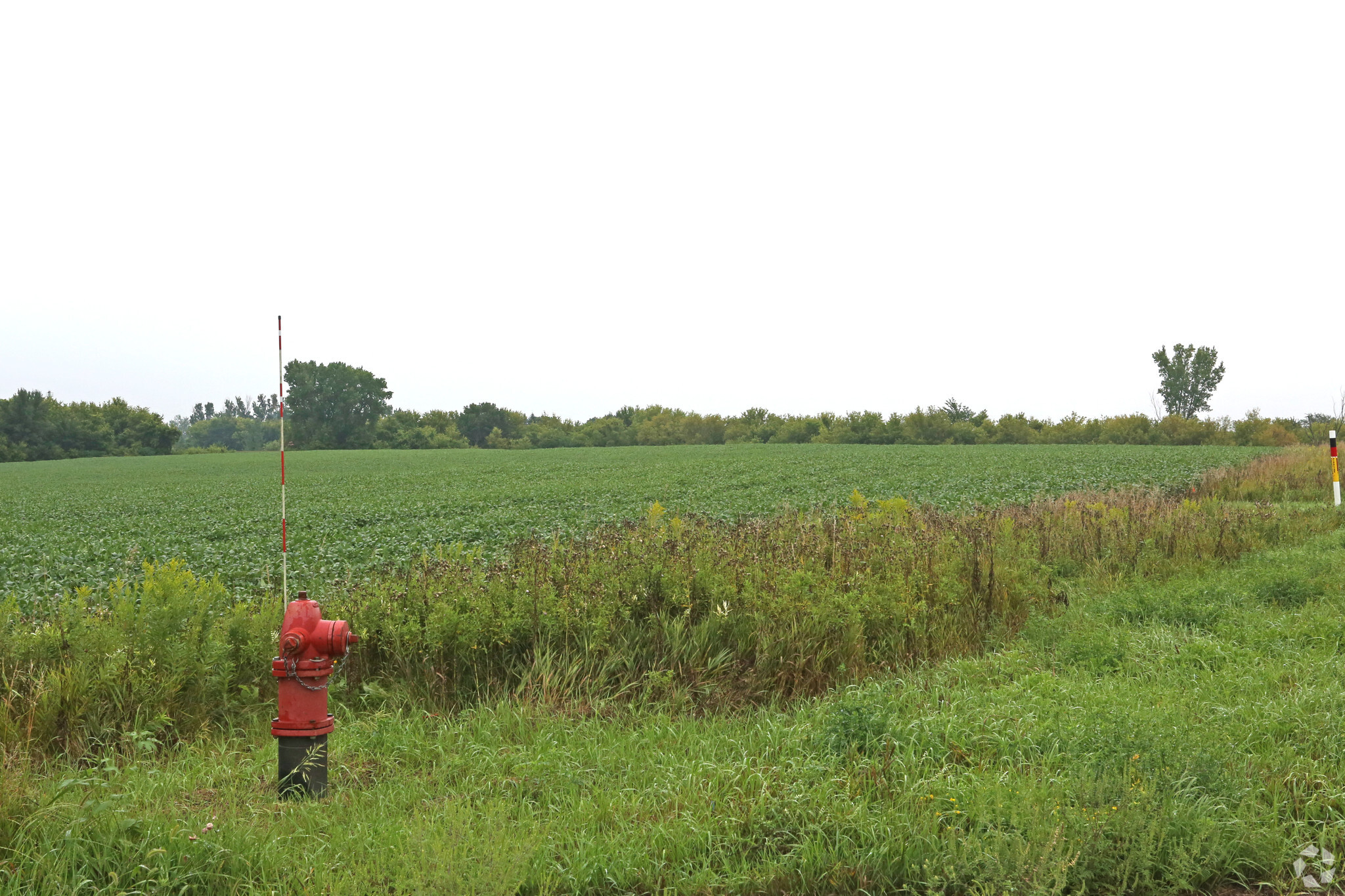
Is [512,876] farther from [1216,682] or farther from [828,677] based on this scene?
[1216,682]

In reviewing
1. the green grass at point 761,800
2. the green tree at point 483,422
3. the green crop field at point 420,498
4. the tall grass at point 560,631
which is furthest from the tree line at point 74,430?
the green grass at point 761,800

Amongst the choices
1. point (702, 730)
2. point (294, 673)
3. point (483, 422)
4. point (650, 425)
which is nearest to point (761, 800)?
point (702, 730)

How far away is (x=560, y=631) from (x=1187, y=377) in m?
107

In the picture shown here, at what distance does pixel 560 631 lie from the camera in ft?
20.9

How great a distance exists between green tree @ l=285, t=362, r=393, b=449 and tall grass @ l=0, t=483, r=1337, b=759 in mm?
91943

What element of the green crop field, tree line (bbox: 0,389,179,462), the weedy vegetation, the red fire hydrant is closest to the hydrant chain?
the red fire hydrant

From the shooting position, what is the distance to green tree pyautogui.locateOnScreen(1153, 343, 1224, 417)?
92.9 meters

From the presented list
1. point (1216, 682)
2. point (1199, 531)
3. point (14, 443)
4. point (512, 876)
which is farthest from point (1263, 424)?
point (14, 443)

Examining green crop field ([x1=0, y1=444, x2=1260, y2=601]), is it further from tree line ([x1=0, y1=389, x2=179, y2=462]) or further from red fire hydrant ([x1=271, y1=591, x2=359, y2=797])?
tree line ([x1=0, y1=389, x2=179, y2=462])

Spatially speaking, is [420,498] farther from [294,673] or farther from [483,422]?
[483,422]

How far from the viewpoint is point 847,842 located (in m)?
3.50

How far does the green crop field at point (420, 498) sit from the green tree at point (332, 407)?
A: 40.0m

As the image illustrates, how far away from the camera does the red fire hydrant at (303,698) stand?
13.8ft

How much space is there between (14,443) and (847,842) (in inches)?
4217
